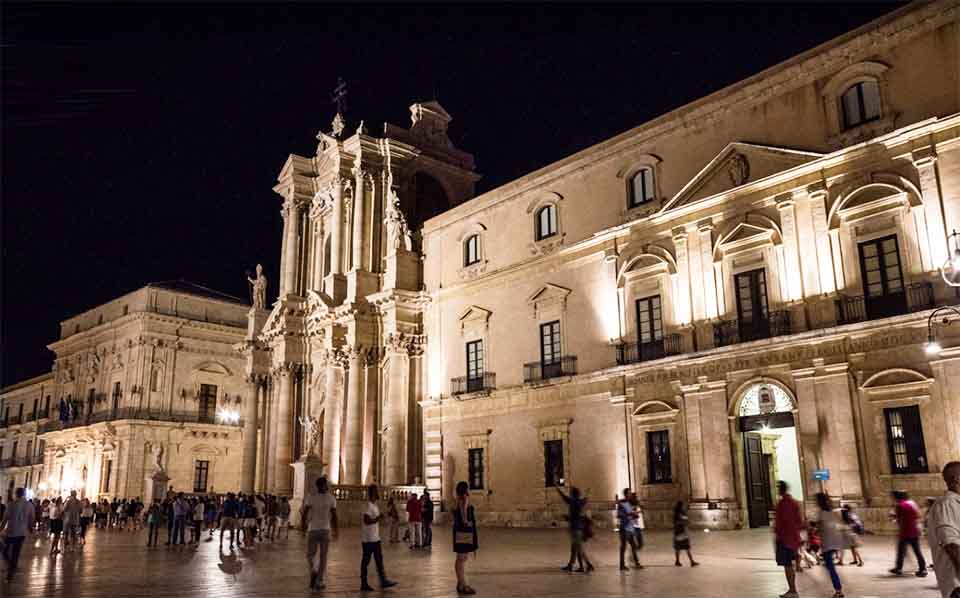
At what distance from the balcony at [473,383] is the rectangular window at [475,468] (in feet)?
7.88

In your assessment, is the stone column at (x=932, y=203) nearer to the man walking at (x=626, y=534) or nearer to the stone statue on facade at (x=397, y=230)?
the man walking at (x=626, y=534)

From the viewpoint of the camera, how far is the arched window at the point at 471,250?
1281 inches

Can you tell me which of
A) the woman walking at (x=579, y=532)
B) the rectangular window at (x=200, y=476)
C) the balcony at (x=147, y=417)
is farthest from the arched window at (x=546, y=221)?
the rectangular window at (x=200, y=476)

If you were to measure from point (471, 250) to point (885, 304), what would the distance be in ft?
55.3

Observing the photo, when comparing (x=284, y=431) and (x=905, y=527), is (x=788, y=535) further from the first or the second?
(x=284, y=431)

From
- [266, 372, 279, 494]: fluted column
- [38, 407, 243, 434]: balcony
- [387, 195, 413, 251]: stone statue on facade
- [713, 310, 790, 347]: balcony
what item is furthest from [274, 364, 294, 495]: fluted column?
[713, 310, 790, 347]: balcony

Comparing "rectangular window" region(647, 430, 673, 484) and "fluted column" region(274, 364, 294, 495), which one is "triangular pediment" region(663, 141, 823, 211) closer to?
"rectangular window" region(647, 430, 673, 484)

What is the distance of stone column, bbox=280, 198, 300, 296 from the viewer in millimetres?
41875

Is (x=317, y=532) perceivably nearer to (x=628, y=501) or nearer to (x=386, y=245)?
(x=628, y=501)

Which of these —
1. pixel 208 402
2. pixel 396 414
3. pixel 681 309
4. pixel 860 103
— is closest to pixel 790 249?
pixel 681 309

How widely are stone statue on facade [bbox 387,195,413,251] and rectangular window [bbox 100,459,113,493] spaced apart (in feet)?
91.2

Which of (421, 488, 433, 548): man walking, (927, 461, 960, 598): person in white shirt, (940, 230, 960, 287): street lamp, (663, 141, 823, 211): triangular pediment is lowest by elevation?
(421, 488, 433, 548): man walking

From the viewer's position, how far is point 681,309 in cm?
2469

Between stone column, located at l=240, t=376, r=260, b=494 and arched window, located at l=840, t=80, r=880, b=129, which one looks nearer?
arched window, located at l=840, t=80, r=880, b=129
